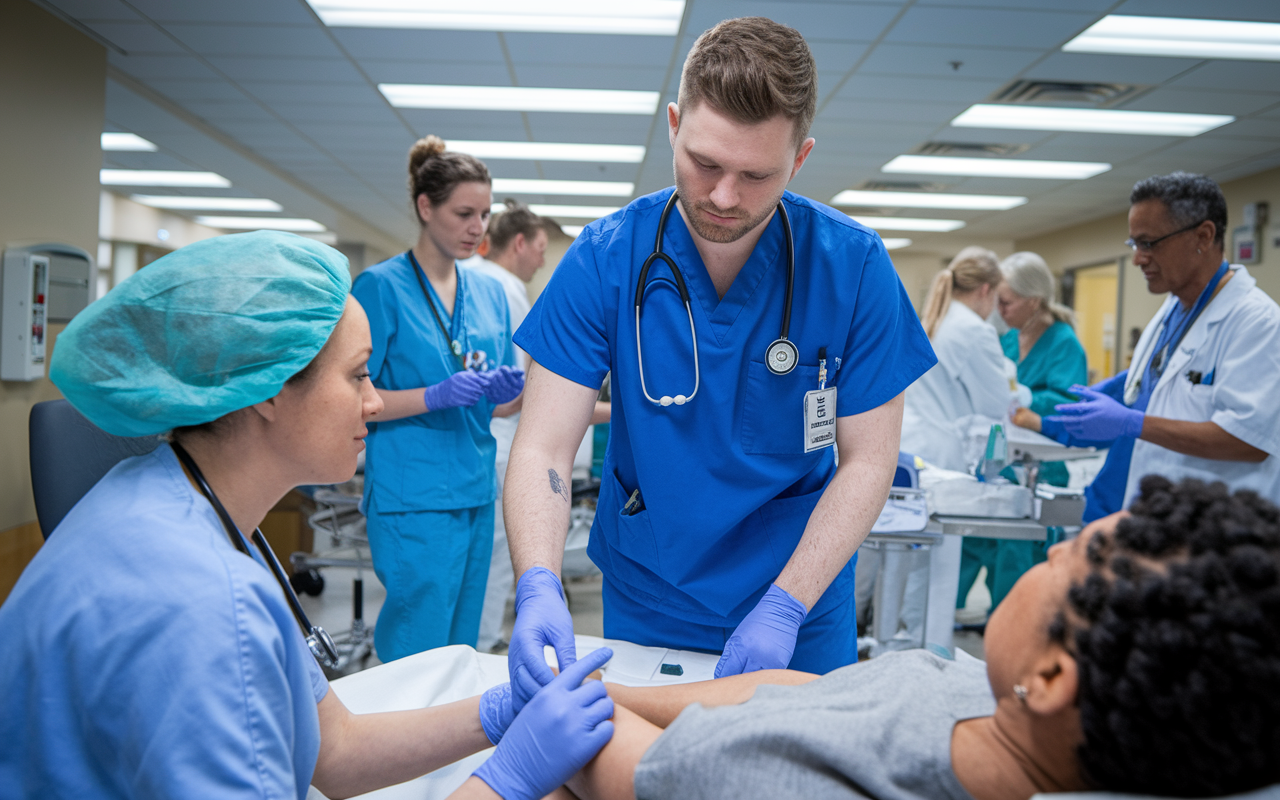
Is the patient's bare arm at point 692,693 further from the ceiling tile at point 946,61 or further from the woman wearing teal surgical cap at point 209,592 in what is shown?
the ceiling tile at point 946,61

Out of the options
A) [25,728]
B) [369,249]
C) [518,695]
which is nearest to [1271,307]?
[518,695]

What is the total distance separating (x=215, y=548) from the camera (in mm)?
713

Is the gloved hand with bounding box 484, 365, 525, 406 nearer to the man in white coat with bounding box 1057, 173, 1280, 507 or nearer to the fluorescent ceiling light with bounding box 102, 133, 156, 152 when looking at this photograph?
the man in white coat with bounding box 1057, 173, 1280, 507

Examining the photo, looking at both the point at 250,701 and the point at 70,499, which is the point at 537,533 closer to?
the point at 250,701

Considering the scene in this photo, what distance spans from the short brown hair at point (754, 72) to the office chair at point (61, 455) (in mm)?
961

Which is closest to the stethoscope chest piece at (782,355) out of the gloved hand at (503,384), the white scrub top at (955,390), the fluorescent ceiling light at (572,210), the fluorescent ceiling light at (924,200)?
the gloved hand at (503,384)

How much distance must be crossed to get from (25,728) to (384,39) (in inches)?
156

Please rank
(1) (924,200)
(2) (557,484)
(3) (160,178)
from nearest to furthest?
(2) (557,484), (3) (160,178), (1) (924,200)

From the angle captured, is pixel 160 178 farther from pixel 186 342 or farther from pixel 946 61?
pixel 186 342

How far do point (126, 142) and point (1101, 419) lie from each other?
6.56 meters

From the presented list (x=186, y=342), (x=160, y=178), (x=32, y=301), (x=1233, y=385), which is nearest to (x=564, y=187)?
(x=160, y=178)

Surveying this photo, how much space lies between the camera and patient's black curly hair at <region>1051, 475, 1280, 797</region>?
572 mm

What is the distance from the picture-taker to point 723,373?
1.20 m

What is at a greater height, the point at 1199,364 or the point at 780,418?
the point at 1199,364
